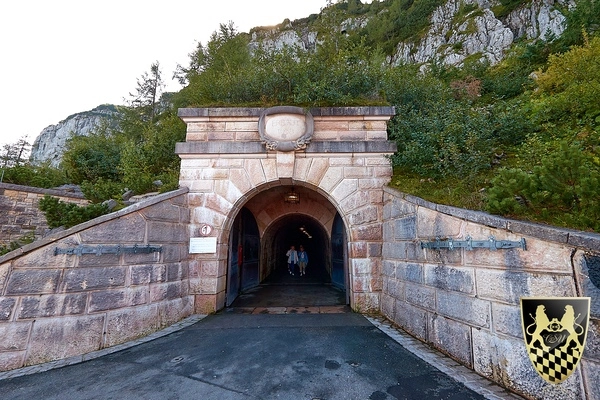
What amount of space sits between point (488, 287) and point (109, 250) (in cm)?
488

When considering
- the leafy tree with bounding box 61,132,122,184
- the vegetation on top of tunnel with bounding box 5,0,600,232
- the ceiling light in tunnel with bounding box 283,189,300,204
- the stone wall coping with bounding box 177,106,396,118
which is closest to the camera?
the vegetation on top of tunnel with bounding box 5,0,600,232

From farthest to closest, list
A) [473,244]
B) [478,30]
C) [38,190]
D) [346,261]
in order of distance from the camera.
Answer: [478,30]
[38,190]
[346,261]
[473,244]

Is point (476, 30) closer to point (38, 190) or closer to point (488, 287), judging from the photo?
point (488, 287)

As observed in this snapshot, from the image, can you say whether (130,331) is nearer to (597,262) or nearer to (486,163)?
(597,262)

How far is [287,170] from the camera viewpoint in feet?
17.2

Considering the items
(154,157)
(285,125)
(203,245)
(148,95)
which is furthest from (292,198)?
(148,95)

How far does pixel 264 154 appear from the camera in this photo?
5.27 m

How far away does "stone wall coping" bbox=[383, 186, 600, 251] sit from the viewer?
193cm

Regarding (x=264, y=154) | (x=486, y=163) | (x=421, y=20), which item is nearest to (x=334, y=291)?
(x=264, y=154)

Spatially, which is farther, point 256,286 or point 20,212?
point 256,286

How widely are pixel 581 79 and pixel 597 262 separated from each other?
6767mm

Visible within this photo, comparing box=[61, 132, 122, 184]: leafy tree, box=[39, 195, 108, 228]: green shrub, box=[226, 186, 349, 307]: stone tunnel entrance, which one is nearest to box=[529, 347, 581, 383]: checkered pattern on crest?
box=[226, 186, 349, 307]: stone tunnel entrance

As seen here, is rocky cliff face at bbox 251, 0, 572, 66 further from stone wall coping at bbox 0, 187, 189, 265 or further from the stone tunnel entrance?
stone wall coping at bbox 0, 187, 189, 265

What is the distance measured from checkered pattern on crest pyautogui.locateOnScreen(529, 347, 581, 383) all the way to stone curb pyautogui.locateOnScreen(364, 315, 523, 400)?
40cm
